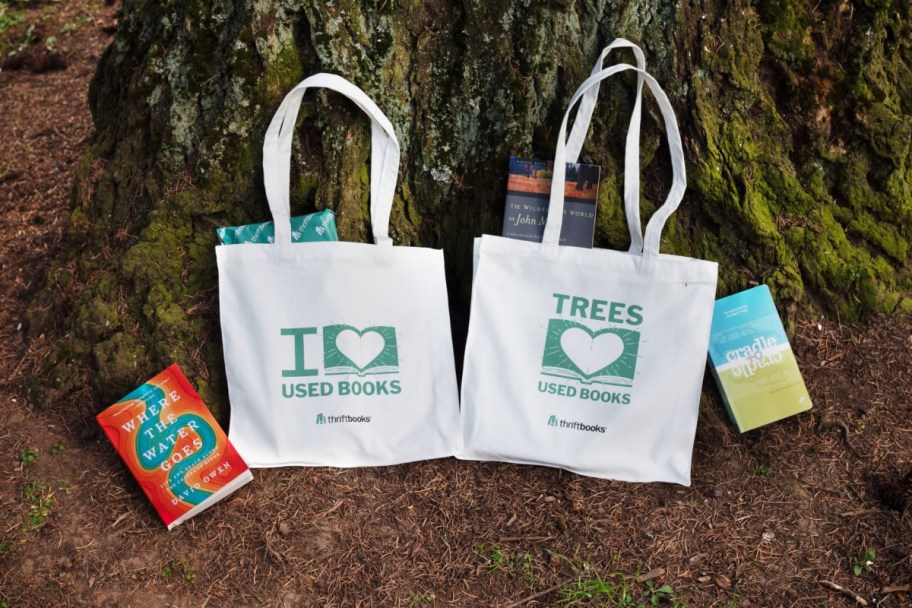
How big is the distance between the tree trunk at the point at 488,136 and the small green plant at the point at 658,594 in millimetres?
999

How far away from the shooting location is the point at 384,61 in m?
2.53

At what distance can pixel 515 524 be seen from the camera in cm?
245

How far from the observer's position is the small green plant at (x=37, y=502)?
2.39 m

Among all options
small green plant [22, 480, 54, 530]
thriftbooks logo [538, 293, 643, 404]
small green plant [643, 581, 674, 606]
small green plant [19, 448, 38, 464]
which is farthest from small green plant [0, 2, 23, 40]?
small green plant [643, 581, 674, 606]

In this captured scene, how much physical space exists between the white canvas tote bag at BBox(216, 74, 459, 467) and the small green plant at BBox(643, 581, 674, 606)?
748 millimetres

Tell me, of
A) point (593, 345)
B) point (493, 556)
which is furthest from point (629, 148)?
point (493, 556)

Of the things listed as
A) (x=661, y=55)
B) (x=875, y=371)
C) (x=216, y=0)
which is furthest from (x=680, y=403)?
(x=216, y=0)

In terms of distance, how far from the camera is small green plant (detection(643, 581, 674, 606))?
2258mm

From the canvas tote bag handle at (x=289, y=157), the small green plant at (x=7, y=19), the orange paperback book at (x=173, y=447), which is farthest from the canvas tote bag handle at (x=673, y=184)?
the small green plant at (x=7, y=19)

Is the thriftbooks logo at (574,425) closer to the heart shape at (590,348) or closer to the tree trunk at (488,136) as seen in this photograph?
the heart shape at (590,348)

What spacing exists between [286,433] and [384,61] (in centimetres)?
126

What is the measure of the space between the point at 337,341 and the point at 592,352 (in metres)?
0.83

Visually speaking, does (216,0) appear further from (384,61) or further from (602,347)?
(602,347)

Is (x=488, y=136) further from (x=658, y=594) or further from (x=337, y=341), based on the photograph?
(x=658, y=594)
